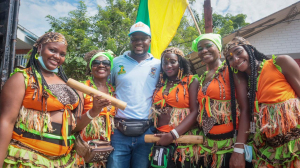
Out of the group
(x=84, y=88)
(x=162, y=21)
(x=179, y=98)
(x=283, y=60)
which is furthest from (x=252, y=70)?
(x=162, y=21)

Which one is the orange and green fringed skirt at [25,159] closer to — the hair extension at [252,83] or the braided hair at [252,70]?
the braided hair at [252,70]

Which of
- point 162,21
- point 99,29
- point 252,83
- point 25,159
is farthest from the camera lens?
point 99,29

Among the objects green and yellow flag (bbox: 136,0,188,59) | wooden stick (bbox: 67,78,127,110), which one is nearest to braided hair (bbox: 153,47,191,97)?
wooden stick (bbox: 67,78,127,110)

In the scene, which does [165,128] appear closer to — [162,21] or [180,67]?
[180,67]

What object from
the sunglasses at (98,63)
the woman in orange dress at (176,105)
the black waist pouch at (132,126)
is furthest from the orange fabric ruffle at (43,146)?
the sunglasses at (98,63)

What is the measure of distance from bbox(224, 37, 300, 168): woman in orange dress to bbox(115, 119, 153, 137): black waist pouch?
1.33 meters

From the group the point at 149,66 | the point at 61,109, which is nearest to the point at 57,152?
the point at 61,109

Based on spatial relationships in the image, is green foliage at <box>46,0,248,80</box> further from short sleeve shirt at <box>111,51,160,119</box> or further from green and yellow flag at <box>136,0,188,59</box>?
short sleeve shirt at <box>111,51,160,119</box>

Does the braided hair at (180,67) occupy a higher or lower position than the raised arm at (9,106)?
higher

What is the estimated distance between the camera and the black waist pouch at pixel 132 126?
280 cm

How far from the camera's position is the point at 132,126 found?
9.21ft

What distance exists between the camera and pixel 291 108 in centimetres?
199

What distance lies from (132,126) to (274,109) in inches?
66.2

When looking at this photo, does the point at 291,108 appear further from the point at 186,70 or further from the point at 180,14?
the point at 180,14
